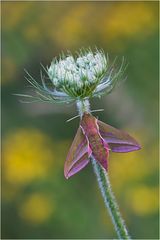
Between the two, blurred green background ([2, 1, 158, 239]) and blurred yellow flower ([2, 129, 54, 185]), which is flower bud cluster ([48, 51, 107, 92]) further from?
blurred yellow flower ([2, 129, 54, 185])

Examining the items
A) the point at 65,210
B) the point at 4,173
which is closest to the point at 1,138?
the point at 4,173

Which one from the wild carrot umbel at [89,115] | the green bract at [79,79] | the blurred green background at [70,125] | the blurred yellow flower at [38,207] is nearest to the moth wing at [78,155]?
the wild carrot umbel at [89,115]

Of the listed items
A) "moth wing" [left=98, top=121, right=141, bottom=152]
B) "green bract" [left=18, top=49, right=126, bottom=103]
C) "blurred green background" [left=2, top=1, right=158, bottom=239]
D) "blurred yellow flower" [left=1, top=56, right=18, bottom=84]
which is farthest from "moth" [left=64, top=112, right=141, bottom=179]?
"blurred yellow flower" [left=1, top=56, right=18, bottom=84]

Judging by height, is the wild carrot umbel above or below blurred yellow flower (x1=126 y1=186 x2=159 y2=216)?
above

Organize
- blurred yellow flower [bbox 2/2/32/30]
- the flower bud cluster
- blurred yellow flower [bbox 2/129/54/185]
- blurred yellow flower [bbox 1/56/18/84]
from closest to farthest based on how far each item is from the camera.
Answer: the flower bud cluster → blurred yellow flower [bbox 2/129/54/185] → blurred yellow flower [bbox 1/56/18/84] → blurred yellow flower [bbox 2/2/32/30]

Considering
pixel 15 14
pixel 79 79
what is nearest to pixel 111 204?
pixel 79 79

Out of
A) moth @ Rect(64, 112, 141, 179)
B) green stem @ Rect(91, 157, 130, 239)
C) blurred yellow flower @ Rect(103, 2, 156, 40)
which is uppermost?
blurred yellow flower @ Rect(103, 2, 156, 40)
